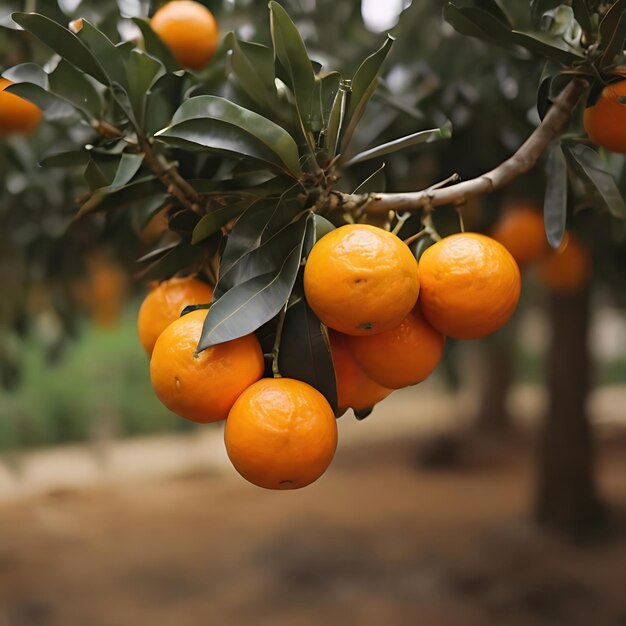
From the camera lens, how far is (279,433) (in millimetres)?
622

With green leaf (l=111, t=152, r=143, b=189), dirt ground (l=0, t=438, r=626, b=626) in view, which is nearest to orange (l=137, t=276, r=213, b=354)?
green leaf (l=111, t=152, r=143, b=189)

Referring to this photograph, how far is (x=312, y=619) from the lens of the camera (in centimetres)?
240

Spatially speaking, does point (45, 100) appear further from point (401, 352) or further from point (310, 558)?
point (310, 558)

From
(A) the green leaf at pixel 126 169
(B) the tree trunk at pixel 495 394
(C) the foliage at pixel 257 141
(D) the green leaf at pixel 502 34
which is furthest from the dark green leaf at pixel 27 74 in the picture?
(B) the tree trunk at pixel 495 394

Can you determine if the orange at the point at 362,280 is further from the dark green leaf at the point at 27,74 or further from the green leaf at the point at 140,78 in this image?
the dark green leaf at the point at 27,74

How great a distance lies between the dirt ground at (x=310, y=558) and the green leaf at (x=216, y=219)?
1.99 meters

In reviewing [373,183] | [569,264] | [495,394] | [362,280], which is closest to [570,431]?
[569,264]

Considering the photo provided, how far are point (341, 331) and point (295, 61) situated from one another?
0.91ft

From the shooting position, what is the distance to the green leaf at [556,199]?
0.75 meters

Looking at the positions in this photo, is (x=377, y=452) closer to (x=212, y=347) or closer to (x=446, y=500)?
(x=446, y=500)

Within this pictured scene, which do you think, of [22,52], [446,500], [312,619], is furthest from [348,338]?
[446,500]

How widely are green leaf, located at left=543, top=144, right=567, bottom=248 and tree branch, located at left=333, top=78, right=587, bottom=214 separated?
0.12 feet

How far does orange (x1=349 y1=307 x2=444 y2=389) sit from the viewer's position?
688 millimetres

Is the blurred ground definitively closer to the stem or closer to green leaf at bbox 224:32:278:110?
the stem
